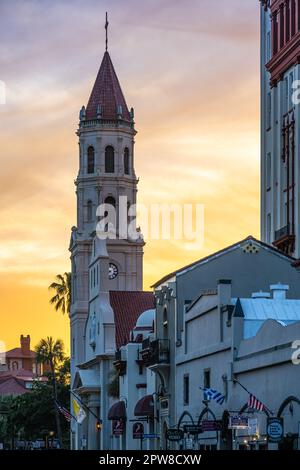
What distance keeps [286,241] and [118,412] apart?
57.9ft

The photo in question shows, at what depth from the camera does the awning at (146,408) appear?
79.8 meters

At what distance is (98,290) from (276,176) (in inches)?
977

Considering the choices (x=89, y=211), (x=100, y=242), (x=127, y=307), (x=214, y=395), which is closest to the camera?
(x=214, y=395)

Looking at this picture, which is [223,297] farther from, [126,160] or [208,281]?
[126,160]

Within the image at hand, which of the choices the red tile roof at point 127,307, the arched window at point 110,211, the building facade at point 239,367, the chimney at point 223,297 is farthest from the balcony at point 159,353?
the arched window at point 110,211

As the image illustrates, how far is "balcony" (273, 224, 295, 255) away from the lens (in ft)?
267

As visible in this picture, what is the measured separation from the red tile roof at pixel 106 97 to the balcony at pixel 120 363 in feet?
135

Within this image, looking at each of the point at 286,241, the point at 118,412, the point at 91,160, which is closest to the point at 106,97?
the point at 91,160

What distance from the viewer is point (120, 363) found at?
91438 mm

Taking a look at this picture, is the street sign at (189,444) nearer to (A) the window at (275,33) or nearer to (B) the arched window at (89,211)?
(A) the window at (275,33)

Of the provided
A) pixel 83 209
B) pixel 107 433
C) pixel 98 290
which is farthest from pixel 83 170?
pixel 107 433

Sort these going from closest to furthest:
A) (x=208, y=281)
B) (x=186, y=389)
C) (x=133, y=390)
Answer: (x=186, y=389) < (x=208, y=281) < (x=133, y=390)

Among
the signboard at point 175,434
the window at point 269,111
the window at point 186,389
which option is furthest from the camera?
the window at point 269,111

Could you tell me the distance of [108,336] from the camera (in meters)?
103
